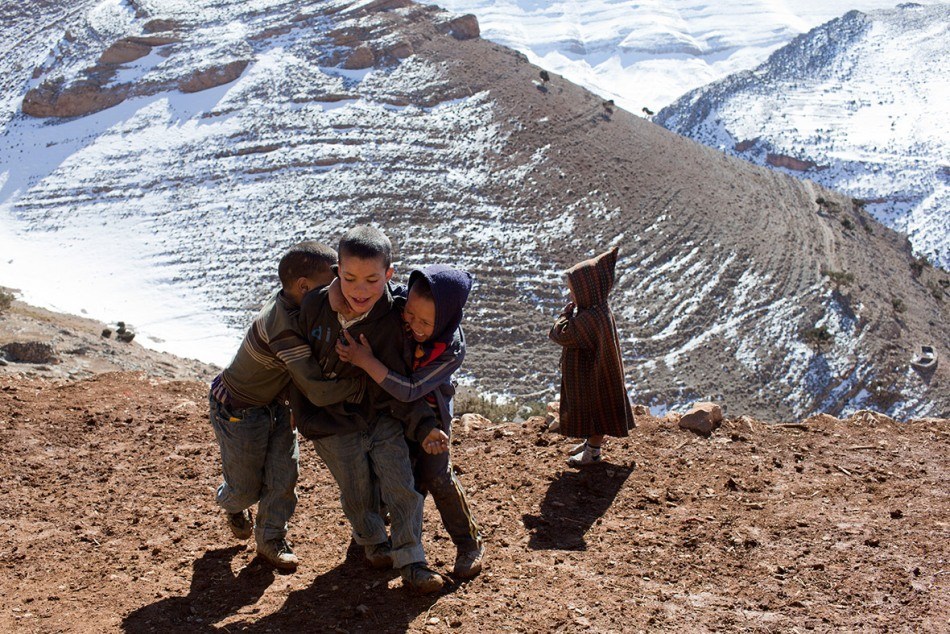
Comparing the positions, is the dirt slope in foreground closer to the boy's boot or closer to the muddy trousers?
the boy's boot

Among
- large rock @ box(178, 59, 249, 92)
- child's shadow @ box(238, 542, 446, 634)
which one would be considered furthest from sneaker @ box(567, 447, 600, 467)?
large rock @ box(178, 59, 249, 92)

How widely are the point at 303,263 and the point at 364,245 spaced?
0.42 metres

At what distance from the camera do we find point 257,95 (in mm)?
38469

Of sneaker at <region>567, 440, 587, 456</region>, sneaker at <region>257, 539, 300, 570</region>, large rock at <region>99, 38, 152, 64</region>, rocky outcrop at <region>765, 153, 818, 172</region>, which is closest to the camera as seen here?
sneaker at <region>257, 539, 300, 570</region>

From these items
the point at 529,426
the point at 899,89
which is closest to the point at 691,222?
the point at 529,426

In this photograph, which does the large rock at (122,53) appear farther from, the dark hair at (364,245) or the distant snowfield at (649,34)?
the distant snowfield at (649,34)

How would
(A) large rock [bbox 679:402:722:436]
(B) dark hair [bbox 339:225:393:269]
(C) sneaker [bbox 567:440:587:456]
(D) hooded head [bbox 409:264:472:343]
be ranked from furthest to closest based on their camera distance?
(A) large rock [bbox 679:402:722:436]
(C) sneaker [bbox 567:440:587:456]
(D) hooded head [bbox 409:264:472:343]
(B) dark hair [bbox 339:225:393:269]

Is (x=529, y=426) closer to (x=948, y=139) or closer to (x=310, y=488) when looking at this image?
(x=310, y=488)

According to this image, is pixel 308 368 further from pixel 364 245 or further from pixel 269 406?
pixel 269 406

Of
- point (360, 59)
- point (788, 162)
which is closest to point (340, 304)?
point (360, 59)

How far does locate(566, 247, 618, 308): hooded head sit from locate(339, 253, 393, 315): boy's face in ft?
6.76

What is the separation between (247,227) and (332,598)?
86.0 feet

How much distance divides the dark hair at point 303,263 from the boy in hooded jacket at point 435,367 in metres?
0.35

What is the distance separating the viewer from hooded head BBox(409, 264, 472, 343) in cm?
324
